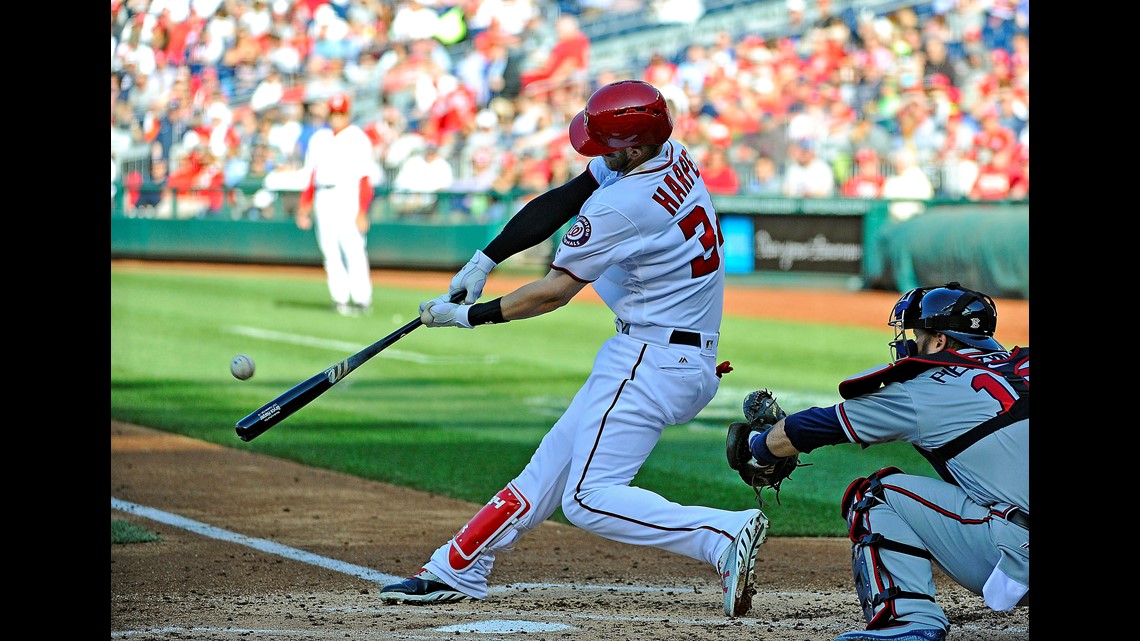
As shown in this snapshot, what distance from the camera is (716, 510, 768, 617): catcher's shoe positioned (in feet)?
14.3

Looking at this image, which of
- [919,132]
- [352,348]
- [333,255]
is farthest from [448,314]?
[919,132]

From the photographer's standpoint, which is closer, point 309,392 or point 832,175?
point 309,392

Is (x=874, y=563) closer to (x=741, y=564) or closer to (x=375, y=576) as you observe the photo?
(x=741, y=564)

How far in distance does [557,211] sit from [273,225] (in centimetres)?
1595

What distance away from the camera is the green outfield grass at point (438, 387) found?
302 inches

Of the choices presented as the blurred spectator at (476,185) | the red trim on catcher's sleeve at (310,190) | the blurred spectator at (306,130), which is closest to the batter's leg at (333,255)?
the red trim on catcher's sleeve at (310,190)

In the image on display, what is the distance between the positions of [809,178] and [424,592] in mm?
13648

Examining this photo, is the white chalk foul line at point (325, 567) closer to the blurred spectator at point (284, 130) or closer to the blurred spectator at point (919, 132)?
the blurred spectator at point (919, 132)

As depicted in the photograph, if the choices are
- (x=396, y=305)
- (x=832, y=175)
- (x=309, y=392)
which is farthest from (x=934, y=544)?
(x=832, y=175)

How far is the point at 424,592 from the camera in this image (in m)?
4.82

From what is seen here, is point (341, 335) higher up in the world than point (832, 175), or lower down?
lower down

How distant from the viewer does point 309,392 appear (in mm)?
4867

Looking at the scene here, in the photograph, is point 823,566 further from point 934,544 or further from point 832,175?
point 832,175

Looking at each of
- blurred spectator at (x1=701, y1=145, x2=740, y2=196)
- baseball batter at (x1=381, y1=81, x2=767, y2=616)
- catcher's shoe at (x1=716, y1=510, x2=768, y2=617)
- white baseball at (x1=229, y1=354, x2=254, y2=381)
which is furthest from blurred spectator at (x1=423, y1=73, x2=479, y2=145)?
catcher's shoe at (x1=716, y1=510, x2=768, y2=617)
